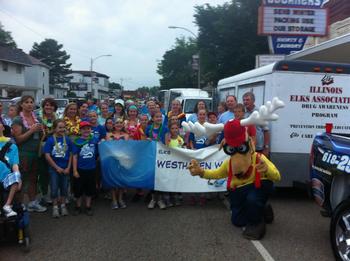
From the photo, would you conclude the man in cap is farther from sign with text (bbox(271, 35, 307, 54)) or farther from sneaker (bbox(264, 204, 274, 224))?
sign with text (bbox(271, 35, 307, 54))

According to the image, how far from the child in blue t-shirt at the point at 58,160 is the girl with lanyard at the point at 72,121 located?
1.17 feet

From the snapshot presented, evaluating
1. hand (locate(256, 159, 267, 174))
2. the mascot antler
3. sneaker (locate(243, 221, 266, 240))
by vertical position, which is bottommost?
sneaker (locate(243, 221, 266, 240))

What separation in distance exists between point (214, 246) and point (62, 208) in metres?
2.66

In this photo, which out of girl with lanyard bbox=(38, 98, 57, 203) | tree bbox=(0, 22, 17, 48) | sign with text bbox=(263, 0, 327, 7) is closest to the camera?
girl with lanyard bbox=(38, 98, 57, 203)

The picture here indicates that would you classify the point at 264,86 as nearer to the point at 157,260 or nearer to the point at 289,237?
the point at 289,237

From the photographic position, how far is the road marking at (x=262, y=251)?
4.82 metres

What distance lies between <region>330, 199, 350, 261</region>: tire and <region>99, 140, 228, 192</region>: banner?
2.78 m

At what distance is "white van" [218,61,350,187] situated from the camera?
732 cm

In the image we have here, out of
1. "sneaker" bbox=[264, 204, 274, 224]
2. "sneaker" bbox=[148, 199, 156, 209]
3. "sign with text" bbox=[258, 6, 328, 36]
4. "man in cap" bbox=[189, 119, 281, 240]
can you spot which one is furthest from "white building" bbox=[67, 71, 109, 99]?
"man in cap" bbox=[189, 119, 281, 240]

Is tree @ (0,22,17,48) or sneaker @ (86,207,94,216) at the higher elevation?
tree @ (0,22,17,48)

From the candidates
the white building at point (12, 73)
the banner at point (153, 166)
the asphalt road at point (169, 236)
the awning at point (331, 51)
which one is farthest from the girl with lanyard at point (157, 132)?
the white building at point (12, 73)

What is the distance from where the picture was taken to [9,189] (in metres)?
5.11

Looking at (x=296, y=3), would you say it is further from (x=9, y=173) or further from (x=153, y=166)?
(x=9, y=173)

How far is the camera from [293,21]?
1625cm
